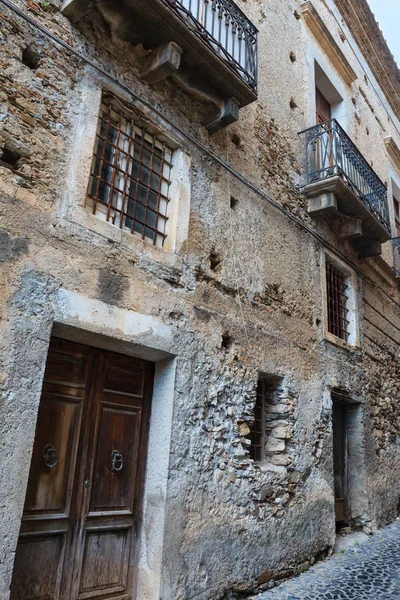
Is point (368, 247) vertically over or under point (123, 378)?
over

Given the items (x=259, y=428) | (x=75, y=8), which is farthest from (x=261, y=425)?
(x=75, y=8)

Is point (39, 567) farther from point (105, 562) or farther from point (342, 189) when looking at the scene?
point (342, 189)

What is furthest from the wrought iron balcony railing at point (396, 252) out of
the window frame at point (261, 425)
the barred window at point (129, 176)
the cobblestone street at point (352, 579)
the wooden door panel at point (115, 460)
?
the wooden door panel at point (115, 460)

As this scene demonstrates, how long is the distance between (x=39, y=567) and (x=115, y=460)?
90 cm

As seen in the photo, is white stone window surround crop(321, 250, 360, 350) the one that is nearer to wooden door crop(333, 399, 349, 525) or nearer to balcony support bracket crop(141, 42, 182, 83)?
wooden door crop(333, 399, 349, 525)

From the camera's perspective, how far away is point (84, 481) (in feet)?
11.6

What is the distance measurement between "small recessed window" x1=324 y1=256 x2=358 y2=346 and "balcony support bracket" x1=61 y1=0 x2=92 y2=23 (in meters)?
4.61

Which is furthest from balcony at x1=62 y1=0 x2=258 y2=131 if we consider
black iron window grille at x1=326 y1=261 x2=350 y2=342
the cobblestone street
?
the cobblestone street

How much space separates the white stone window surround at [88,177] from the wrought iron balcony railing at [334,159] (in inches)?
112

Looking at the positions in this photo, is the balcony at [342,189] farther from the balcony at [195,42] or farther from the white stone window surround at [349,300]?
the balcony at [195,42]

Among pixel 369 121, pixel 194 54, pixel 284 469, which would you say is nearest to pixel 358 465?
pixel 284 469

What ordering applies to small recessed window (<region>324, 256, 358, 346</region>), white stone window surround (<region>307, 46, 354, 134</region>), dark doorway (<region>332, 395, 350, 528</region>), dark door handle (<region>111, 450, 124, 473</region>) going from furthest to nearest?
white stone window surround (<region>307, 46, 354, 134</region>), small recessed window (<region>324, 256, 358, 346</region>), dark doorway (<region>332, 395, 350, 528</region>), dark door handle (<region>111, 450, 124, 473</region>)

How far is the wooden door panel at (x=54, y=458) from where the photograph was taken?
129 inches

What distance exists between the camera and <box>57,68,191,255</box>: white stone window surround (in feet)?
11.9
